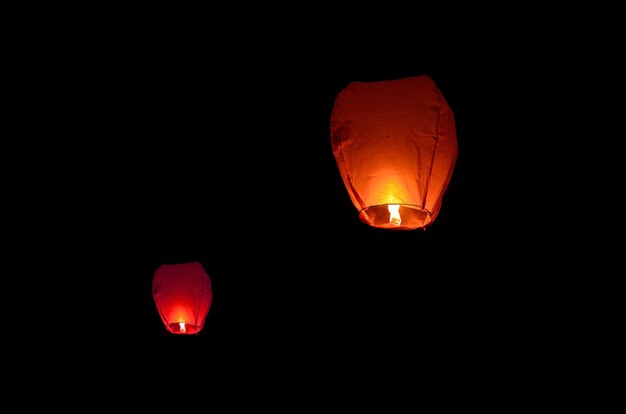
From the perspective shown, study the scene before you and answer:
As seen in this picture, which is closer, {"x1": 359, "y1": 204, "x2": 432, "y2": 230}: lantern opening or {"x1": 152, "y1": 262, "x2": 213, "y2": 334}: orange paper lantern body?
{"x1": 359, "y1": 204, "x2": 432, "y2": 230}: lantern opening

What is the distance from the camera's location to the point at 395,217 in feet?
6.66

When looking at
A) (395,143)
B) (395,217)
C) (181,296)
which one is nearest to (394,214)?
(395,217)

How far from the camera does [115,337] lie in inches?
229

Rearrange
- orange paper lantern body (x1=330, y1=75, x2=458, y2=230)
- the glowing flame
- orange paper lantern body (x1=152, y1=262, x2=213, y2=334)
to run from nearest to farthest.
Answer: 1. orange paper lantern body (x1=330, y1=75, x2=458, y2=230)
2. the glowing flame
3. orange paper lantern body (x1=152, y1=262, x2=213, y2=334)

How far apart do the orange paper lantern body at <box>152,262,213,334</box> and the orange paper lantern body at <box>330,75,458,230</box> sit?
2130 millimetres

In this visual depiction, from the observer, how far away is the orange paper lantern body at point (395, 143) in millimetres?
1786

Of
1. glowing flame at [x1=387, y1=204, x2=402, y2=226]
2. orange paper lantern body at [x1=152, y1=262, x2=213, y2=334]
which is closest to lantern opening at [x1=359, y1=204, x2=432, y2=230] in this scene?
glowing flame at [x1=387, y1=204, x2=402, y2=226]

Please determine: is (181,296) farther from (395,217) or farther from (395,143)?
(395,143)

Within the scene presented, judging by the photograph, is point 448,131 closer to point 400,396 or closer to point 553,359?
point 553,359

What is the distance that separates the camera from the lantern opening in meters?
2.03

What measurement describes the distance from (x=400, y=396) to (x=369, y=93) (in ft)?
8.55

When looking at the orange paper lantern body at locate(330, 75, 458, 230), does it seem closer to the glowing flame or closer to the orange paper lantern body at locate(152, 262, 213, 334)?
the glowing flame

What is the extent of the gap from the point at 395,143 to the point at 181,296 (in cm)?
238

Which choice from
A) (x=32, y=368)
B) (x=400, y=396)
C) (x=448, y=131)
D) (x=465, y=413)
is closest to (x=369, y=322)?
(x=400, y=396)
